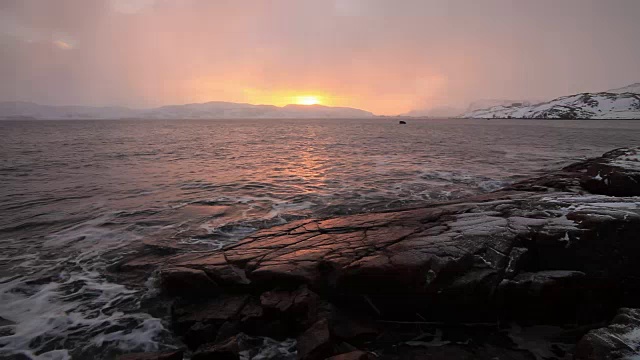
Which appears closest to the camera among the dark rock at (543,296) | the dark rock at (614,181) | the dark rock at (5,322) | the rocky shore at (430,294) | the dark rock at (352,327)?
the rocky shore at (430,294)

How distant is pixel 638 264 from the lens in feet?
23.1

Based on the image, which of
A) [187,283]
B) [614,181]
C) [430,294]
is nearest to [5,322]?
[187,283]

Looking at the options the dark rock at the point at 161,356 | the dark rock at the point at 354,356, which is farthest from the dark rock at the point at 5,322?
the dark rock at the point at 354,356

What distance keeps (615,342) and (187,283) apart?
8.72m

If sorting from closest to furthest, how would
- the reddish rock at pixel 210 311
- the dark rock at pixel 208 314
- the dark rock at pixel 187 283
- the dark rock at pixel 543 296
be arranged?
the dark rock at pixel 208 314
the dark rock at pixel 543 296
the reddish rock at pixel 210 311
the dark rock at pixel 187 283

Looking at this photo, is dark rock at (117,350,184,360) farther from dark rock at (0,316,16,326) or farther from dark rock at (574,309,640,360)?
dark rock at (574,309,640,360)

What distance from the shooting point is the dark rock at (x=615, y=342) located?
4824 millimetres

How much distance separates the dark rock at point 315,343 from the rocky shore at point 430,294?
2 centimetres

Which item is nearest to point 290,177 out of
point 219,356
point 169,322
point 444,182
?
point 444,182

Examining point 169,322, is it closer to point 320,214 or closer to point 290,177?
point 320,214

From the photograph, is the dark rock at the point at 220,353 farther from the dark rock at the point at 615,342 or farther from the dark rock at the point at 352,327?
the dark rock at the point at 615,342

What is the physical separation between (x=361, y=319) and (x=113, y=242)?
385 inches

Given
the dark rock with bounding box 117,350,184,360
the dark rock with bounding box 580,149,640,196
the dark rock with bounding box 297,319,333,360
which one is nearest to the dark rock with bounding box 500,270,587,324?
the dark rock with bounding box 297,319,333,360

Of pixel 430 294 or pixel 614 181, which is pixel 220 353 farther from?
pixel 614 181
